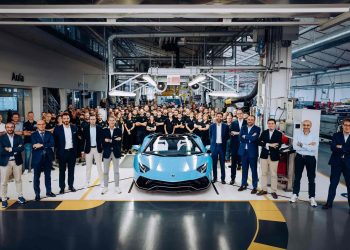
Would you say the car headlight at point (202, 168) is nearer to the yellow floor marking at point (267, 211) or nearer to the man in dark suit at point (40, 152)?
the yellow floor marking at point (267, 211)

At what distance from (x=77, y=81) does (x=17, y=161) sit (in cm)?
1127

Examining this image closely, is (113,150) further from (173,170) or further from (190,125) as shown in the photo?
(190,125)

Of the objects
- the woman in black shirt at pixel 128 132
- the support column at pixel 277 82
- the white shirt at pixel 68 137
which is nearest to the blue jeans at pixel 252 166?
the support column at pixel 277 82

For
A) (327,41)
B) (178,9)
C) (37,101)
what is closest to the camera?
(178,9)

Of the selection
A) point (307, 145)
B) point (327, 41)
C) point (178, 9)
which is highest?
point (327, 41)

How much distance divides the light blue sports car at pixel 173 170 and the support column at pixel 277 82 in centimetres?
420

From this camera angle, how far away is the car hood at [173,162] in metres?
5.19

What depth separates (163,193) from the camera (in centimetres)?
551

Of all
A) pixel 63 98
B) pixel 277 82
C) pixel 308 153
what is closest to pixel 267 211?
pixel 308 153

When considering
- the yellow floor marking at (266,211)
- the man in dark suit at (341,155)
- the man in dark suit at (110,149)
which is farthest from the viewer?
the man in dark suit at (110,149)

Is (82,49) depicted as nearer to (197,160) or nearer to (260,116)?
(260,116)

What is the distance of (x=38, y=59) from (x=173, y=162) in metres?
8.56

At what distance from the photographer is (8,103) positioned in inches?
365

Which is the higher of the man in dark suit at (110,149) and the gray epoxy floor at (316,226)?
the man in dark suit at (110,149)
